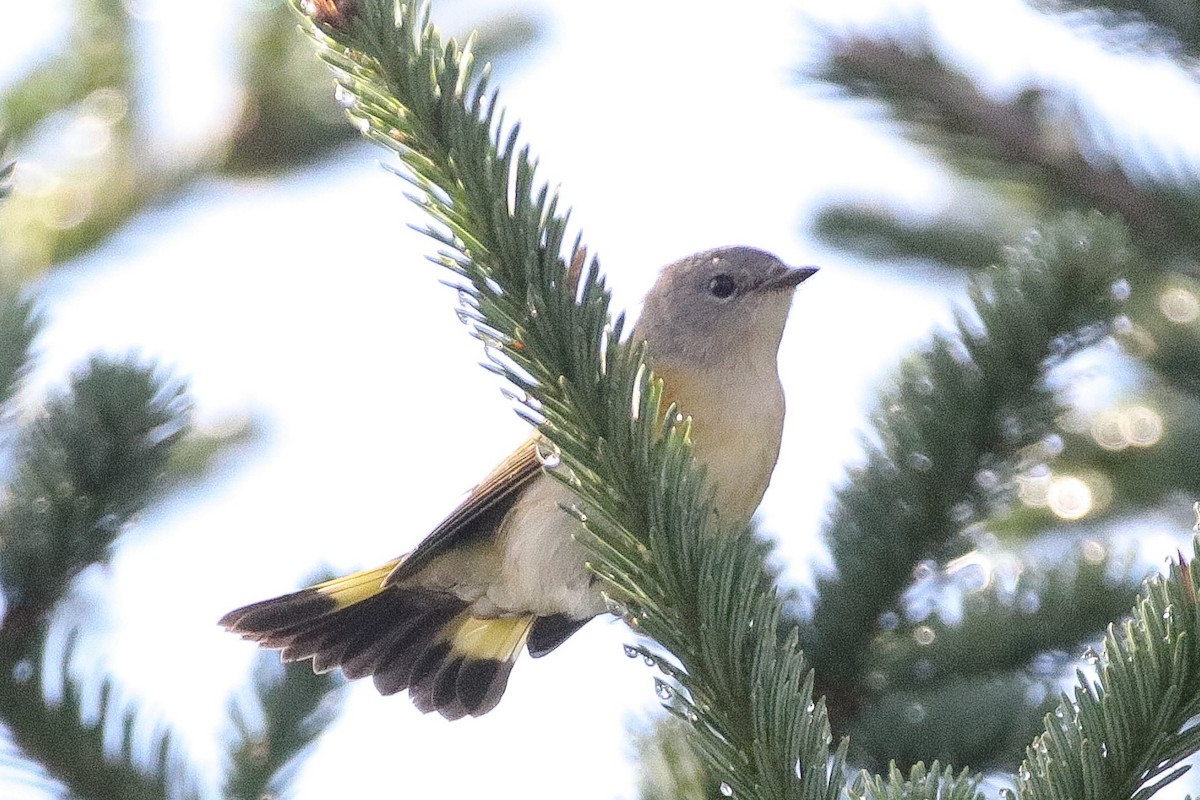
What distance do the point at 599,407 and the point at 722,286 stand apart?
199cm

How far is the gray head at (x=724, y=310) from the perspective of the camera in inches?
132

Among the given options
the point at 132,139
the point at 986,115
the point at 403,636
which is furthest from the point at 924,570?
the point at 132,139

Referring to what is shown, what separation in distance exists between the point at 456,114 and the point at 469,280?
0.20 metres

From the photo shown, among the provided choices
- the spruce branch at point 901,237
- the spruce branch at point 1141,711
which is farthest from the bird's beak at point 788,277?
the spruce branch at point 1141,711

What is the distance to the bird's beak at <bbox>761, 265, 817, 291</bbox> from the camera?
3355 mm

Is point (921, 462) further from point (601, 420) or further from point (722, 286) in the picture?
point (722, 286)

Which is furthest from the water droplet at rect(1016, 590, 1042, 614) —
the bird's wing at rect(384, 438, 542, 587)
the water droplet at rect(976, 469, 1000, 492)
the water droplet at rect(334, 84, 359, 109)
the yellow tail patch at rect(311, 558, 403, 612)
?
the yellow tail patch at rect(311, 558, 403, 612)

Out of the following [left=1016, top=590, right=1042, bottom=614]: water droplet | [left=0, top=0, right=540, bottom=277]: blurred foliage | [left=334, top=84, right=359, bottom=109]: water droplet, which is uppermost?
[left=0, top=0, right=540, bottom=277]: blurred foliage

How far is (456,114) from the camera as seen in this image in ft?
5.04

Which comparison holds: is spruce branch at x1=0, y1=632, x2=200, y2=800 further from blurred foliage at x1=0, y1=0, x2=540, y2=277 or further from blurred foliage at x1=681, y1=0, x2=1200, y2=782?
blurred foliage at x1=0, y1=0, x2=540, y2=277

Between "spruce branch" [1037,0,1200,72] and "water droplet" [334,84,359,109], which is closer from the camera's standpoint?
"water droplet" [334,84,359,109]

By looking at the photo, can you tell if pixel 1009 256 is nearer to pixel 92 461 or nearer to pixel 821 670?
pixel 821 670

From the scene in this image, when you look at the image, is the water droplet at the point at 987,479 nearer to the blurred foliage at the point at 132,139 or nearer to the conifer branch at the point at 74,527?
the conifer branch at the point at 74,527

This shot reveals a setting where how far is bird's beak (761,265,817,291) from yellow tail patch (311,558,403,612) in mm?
1186
